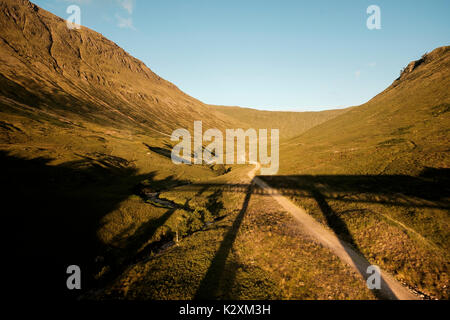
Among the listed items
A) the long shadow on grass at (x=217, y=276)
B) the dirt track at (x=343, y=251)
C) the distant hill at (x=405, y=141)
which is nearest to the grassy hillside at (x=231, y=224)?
the long shadow on grass at (x=217, y=276)

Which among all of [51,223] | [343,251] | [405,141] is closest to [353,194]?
[343,251]

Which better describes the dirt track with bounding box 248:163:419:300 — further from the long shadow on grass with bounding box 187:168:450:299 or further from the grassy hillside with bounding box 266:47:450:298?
the grassy hillside with bounding box 266:47:450:298

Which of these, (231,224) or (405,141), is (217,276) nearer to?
(231,224)

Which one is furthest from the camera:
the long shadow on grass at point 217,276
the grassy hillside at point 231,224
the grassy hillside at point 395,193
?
the grassy hillside at point 395,193

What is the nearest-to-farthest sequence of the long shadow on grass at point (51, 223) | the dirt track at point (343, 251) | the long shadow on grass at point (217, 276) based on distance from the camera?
the dirt track at point (343, 251) < the long shadow on grass at point (217, 276) < the long shadow on grass at point (51, 223)

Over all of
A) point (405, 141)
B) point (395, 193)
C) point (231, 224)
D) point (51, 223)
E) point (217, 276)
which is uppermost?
point (405, 141)

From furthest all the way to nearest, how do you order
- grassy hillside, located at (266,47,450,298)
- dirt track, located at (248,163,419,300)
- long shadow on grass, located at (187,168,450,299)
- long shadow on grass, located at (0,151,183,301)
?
long shadow on grass, located at (0,151,183,301)
grassy hillside, located at (266,47,450,298)
long shadow on grass, located at (187,168,450,299)
dirt track, located at (248,163,419,300)

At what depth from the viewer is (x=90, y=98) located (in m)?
173

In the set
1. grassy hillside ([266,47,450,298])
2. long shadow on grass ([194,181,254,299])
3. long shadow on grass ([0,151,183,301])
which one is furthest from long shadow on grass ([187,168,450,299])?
long shadow on grass ([0,151,183,301])

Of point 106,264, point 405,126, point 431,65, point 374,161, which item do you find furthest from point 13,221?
point 431,65

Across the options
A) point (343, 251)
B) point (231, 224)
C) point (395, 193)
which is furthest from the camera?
point (231, 224)

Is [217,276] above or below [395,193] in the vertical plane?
below

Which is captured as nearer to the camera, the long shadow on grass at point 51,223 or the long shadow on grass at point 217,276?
the long shadow on grass at point 217,276

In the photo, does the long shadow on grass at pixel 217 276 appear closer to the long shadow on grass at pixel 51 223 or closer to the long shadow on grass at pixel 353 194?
the long shadow on grass at pixel 353 194
